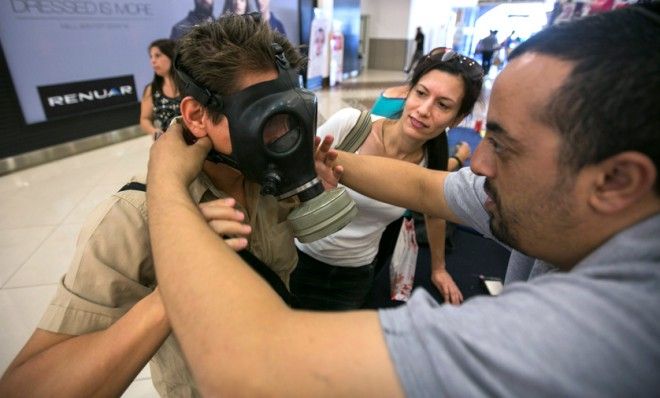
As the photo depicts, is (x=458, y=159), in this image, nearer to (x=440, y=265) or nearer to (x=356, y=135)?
(x=440, y=265)

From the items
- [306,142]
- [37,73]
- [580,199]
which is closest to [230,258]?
[306,142]

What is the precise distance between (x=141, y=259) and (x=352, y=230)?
1.06 metres

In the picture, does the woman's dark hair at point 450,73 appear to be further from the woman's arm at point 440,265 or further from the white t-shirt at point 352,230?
the woman's arm at point 440,265

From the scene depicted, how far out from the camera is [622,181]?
0.61 meters

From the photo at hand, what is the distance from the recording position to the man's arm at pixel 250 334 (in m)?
0.53

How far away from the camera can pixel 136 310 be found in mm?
748

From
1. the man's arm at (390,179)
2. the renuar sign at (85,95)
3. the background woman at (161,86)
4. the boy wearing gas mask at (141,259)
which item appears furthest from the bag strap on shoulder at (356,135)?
the renuar sign at (85,95)

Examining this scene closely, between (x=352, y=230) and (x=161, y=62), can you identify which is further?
(x=161, y=62)

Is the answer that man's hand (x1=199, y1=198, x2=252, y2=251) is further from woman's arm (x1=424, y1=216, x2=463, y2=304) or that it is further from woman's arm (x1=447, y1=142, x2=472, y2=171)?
woman's arm (x1=447, y1=142, x2=472, y2=171)

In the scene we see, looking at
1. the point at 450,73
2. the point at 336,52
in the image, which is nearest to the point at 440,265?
the point at 450,73

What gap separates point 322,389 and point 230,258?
11.4 inches

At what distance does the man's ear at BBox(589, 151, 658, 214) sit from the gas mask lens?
2.24 ft

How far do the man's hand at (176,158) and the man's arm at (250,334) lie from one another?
20cm

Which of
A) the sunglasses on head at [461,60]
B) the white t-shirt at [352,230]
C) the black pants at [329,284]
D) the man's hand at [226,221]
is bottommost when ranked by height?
the black pants at [329,284]
